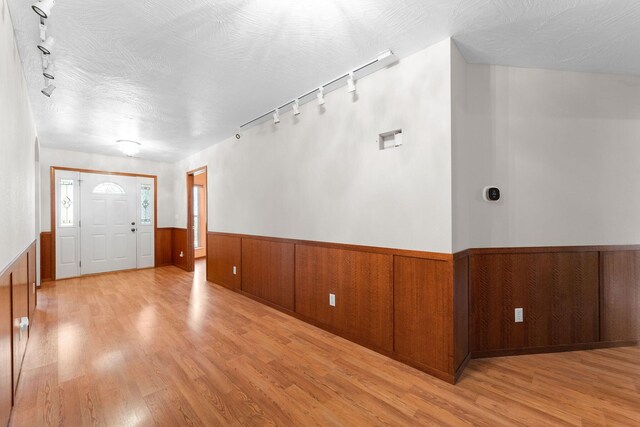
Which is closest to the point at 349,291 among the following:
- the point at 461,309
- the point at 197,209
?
the point at 461,309

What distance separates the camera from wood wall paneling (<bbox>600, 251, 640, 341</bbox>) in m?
2.52

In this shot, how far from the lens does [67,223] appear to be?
209 inches

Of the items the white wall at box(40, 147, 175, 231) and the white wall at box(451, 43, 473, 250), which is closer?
the white wall at box(451, 43, 473, 250)

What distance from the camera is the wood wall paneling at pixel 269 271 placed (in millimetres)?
3412

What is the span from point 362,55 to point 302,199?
1.62 m

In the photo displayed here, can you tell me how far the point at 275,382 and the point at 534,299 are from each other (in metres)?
2.37

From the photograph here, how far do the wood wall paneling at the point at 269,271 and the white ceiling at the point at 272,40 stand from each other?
1902mm

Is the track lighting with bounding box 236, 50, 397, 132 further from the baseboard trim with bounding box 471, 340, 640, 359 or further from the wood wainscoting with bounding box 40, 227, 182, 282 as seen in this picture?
the wood wainscoting with bounding box 40, 227, 182, 282

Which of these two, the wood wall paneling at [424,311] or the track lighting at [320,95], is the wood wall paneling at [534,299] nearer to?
the wood wall paneling at [424,311]

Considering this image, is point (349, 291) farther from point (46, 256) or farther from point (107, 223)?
point (46, 256)

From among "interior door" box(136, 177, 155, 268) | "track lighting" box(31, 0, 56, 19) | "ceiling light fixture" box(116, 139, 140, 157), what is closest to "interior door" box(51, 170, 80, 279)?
"interior door" box(136, 177, 155, 268)

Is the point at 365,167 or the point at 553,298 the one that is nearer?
the point at 553,298

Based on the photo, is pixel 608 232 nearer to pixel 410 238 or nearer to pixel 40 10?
pixel 410 238

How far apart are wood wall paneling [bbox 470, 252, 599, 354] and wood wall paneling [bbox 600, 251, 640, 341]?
0.09 m
